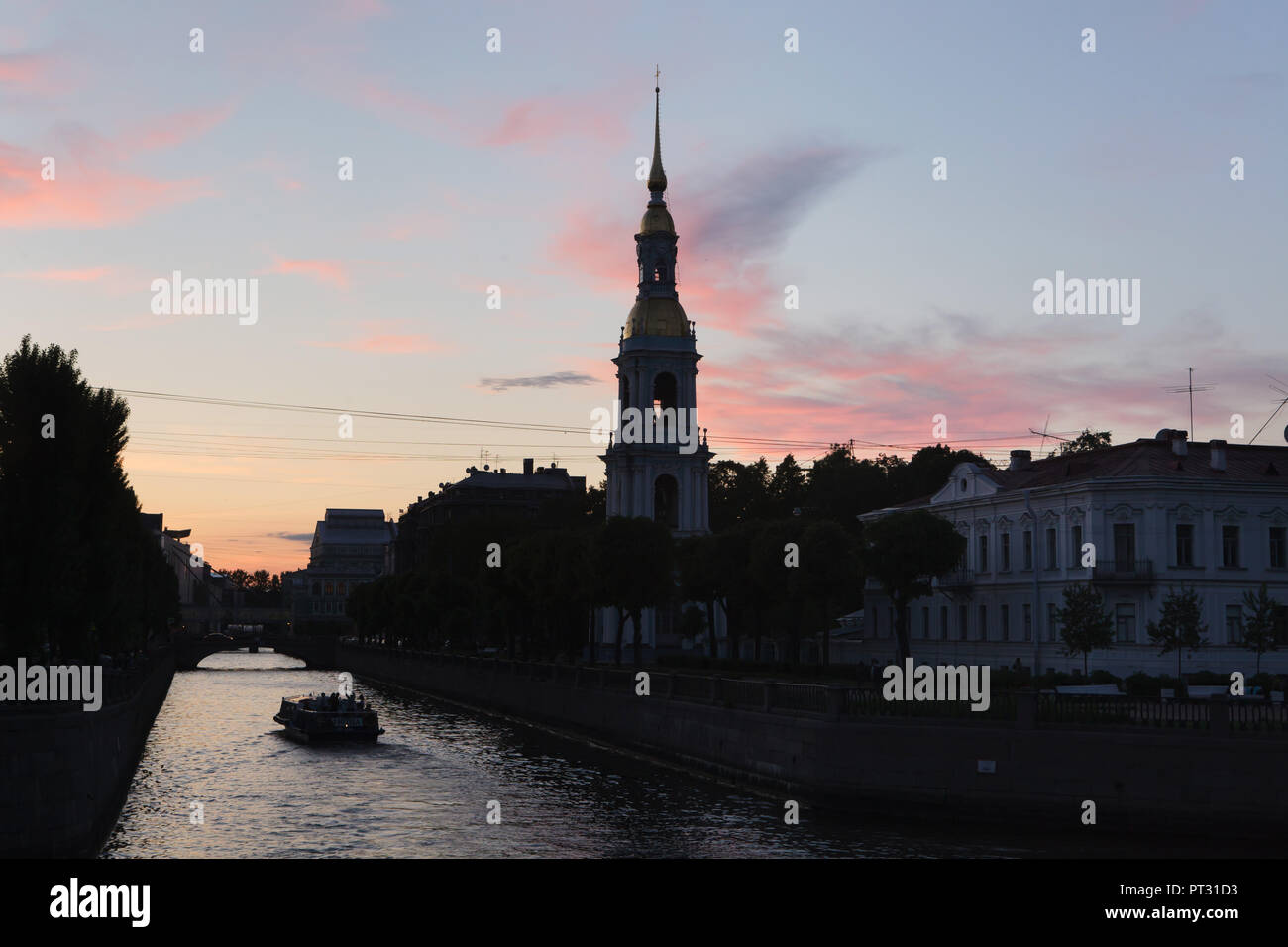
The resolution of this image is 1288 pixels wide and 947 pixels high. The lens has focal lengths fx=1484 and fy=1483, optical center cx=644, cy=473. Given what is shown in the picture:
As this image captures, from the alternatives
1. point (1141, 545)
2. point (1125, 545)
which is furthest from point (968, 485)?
point (1141, 545)

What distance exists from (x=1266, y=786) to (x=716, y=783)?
20.0 meters

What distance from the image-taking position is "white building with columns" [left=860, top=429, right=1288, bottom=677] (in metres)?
74.8

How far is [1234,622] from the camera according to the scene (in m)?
75.4

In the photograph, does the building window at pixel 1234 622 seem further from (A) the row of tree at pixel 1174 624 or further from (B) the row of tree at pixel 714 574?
(B) the row of tree at pixel 714 574

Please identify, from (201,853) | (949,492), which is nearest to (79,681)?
(201,853)

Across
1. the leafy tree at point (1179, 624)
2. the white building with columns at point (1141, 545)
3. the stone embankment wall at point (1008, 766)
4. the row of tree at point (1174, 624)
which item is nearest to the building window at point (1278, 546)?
the white building with columns at point (1141, 545)

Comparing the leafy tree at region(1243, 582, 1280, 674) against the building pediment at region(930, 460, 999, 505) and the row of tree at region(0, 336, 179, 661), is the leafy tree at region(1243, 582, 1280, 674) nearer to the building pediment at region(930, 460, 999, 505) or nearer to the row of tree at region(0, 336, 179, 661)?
the building pediment at region(930, 460, 999, 505)

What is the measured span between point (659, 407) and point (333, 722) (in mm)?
57812

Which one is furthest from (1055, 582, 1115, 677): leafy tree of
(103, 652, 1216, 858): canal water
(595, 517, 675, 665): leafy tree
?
(595, 517, 675, 665): leafy tree

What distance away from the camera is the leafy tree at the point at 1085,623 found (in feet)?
225

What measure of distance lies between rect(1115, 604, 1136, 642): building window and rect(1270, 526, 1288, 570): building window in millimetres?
8222

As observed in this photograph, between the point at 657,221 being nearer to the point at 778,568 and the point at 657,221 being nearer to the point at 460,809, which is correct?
the point at 778,568

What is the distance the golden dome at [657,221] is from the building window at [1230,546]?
6204cm
